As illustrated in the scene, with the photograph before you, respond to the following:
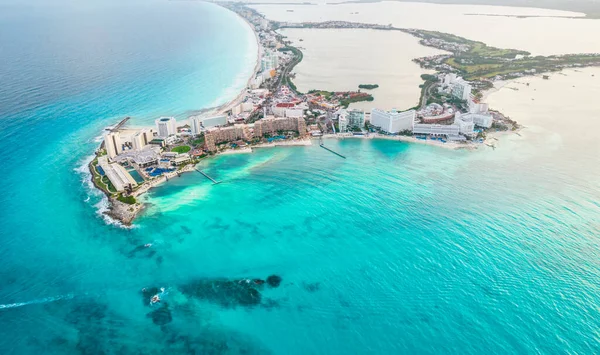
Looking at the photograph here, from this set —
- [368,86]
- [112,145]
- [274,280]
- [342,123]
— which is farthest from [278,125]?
[274,280]

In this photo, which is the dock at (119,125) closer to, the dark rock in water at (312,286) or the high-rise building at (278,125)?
the high-rise building at (278,125)

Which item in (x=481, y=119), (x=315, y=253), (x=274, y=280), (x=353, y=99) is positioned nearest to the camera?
(x=274, y=280)

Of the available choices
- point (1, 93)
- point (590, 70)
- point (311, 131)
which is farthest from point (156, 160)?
point (590, 70)

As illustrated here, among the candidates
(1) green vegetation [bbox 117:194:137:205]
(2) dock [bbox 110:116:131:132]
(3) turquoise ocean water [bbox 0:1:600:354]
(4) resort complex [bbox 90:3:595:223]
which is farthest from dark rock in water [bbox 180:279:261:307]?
(2) dock [bbox 110:116:131:132]

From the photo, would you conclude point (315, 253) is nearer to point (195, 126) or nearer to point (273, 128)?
point (273, 128)

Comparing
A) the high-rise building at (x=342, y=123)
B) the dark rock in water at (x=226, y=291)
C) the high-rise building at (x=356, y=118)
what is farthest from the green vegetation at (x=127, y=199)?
the high-rise building at (x=356, y=118)

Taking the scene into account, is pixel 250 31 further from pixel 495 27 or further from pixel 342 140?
pixel 342 140
